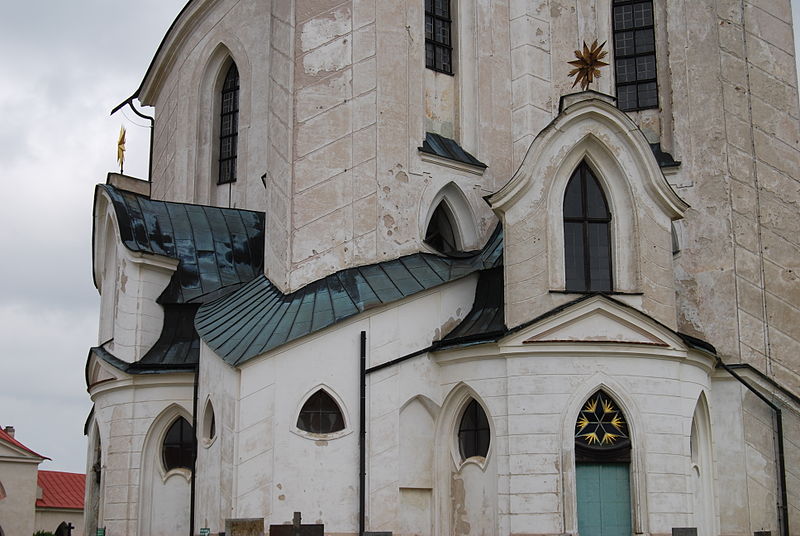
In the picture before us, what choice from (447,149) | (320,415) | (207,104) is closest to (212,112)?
(207,104)

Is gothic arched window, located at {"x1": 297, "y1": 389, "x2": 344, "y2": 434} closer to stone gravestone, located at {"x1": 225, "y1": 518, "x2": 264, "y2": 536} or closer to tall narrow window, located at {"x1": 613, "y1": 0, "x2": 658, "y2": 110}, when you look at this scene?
stone gravestone, located at {"x1": 225, "y1": 518, "x2": 264, "y2": 536}

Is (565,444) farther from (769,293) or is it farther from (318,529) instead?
(769,293)

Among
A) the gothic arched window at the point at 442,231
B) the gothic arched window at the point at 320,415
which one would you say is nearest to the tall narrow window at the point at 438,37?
the gothic arched window at the point at 442,231

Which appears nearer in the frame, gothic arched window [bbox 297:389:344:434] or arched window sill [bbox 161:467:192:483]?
gothic arched window [bbox 297:389:344:434]

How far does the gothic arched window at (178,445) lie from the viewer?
22.9 meters

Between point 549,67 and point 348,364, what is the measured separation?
9.25 metres

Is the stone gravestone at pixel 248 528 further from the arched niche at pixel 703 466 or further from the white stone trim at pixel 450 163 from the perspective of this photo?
the white stone trim at pixel 450 163

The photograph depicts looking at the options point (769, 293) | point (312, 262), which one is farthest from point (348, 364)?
point (769, 293)

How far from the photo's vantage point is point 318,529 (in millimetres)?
15961

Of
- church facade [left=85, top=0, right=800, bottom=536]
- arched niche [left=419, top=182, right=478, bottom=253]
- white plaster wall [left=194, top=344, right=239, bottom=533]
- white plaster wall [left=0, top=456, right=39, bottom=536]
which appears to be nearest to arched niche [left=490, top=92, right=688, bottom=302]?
church facade [left=85, top=0, right=800, bottom=536]

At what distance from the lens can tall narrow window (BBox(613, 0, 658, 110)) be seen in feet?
80.3

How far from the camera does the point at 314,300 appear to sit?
68.5ft

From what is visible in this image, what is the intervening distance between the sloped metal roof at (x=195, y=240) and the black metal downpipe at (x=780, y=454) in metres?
10.6

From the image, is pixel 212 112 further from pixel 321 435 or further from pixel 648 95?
pixel 321 435
